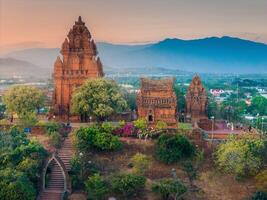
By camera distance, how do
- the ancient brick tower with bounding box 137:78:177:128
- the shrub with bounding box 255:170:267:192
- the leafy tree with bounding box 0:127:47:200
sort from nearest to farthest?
1. the leafy tree with bounding box 0:127:47:200
2. the shrub with bounding box 255:170:267:192
3. the ancient brick tower with bounding box 137:78:177:128

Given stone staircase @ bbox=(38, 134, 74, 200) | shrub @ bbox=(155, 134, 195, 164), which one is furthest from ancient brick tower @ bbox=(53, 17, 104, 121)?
shrub @ bbox=(155, 134, 195, 164)

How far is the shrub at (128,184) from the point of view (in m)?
25.5

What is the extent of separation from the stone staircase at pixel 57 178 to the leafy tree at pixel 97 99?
11.3 ft

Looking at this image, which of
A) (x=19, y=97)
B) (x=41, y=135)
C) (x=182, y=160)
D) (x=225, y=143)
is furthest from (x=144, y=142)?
(x=19, y=97)

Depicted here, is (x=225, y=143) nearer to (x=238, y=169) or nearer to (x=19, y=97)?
(x=238, y=169)

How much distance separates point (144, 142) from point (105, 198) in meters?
5.77

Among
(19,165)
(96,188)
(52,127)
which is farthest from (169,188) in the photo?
(52,127)

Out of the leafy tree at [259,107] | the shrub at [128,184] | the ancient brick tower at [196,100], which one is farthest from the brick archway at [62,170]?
the leafy tree at [259,107]

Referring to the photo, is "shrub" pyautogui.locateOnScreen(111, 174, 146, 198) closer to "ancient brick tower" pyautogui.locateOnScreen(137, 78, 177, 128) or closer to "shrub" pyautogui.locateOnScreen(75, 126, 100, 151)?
"shrub" pyautogui.locateOnScreen(75, 126, 100, 151)

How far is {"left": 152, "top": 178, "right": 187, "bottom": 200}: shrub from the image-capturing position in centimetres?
2508

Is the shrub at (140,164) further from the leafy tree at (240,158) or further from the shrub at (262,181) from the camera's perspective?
the shrub at (262,181)

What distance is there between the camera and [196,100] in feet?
124

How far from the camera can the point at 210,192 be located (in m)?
26.7

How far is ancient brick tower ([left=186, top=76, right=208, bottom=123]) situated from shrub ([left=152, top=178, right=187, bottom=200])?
41.2 feet
